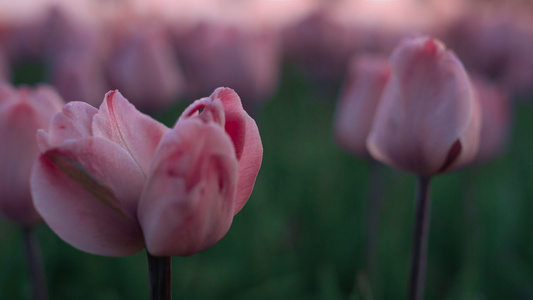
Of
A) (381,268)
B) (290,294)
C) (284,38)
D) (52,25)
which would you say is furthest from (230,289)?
(284,38)

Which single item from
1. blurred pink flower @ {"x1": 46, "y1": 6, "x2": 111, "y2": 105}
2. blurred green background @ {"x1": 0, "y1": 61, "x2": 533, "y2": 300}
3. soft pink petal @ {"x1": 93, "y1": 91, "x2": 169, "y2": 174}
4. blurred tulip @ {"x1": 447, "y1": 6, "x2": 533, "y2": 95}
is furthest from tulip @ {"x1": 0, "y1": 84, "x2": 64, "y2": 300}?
blurred tulip @ {"x1": 447, "y1": 6, "x2": 533, "y2": 95}

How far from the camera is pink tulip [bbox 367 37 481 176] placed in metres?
0.62

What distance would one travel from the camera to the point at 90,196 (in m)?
0.40

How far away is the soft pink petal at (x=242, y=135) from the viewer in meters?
0.42

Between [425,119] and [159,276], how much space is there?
375 mm

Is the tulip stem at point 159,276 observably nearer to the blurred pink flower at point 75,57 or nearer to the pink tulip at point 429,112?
the pink tulip at point 429,112

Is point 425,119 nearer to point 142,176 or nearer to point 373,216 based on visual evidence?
point 142,176

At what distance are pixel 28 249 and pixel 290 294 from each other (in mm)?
605

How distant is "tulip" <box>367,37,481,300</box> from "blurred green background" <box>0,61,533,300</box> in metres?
0.22

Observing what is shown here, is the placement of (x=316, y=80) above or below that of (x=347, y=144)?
below

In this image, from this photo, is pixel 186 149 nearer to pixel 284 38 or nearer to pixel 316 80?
pixel 316 80

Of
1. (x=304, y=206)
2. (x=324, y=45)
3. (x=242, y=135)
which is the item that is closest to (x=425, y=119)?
(x=242, y=135)

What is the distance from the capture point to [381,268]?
1.34 metres

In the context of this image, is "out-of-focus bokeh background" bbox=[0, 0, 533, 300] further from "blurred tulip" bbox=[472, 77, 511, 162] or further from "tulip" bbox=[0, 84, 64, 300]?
"tulip" bbox=[0, 84, 64, 300]
